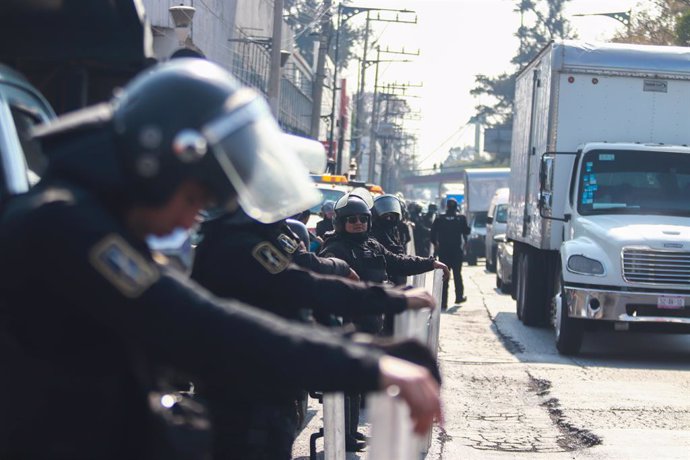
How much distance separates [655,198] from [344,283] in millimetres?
11453

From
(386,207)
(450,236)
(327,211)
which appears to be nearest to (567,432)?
(386,207)

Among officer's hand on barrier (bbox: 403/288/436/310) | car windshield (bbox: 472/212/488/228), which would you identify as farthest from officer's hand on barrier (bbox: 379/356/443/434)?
car windshield (bbox: 472/212/488/228)

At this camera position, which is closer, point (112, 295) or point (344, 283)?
point (112, 295)

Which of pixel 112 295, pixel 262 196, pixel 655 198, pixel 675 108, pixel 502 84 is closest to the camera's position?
pixel 112 295

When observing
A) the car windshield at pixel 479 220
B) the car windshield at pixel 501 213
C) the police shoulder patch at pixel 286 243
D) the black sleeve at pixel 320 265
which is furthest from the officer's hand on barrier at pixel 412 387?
the car windshield at pixel 479 220

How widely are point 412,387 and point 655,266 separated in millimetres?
11797

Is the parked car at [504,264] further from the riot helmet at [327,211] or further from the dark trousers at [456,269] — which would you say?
the riot helmet at [327,211]

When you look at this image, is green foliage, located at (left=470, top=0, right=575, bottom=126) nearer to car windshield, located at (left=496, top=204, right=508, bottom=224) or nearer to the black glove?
car windshield, located at (left=496, top=204, right=508, bottom=224)

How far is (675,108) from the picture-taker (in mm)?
15852

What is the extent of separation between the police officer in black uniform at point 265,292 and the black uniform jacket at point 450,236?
15.9 metres

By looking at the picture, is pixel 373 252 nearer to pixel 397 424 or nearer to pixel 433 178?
pixel 397 424

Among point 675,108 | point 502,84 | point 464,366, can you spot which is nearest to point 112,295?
point 464,366

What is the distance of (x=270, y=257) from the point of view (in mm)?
4445

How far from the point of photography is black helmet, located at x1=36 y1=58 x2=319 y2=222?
2441 mm
